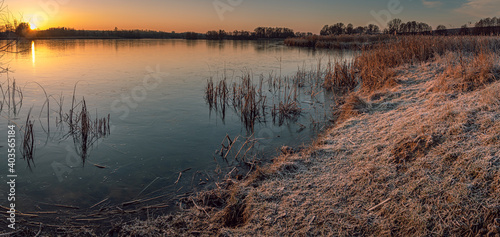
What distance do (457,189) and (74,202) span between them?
14.9 feet

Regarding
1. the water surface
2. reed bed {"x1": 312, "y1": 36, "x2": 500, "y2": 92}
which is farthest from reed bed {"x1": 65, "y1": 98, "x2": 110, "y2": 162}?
reed bed {"x1": 312, "y1": 36, "x2": 500, "y2": 92}

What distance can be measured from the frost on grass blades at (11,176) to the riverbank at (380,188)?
1395 millimetres

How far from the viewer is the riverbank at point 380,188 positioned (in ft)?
8.97

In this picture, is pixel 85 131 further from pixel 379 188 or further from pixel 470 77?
pixel 470 77

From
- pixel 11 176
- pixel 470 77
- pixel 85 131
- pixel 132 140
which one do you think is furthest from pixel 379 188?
pixel 85 131

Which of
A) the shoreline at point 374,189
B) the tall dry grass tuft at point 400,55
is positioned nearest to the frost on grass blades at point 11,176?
the shoreline at point 374,189

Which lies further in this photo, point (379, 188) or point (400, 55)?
point (400, 55)

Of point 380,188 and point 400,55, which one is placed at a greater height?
point 400,55

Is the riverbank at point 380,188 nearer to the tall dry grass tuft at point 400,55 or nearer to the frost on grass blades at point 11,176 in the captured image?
the frost on grass blades at point 11,176

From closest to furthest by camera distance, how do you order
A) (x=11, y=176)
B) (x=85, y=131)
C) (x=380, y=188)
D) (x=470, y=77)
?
(x=380, y=188), (x=11, y=176), (x=470, y=77), (x=85, y=131)

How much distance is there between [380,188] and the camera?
3.25 meters

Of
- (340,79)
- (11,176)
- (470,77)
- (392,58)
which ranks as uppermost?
(392,58)

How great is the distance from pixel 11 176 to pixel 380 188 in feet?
17.6

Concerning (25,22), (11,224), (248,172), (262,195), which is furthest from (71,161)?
(262,195)
